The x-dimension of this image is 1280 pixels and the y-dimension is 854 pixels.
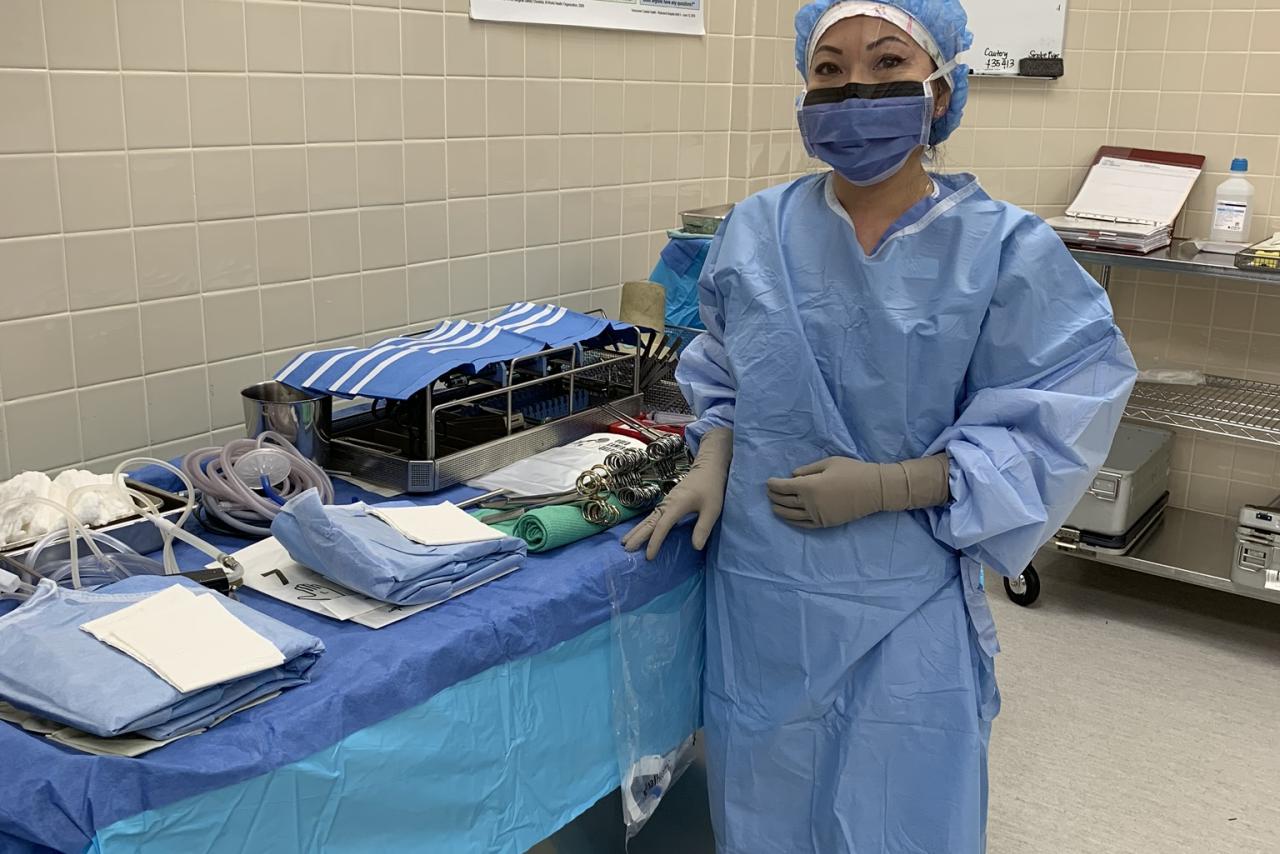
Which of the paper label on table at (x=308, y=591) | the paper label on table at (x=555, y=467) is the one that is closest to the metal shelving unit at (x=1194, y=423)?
the paper label on table at (x=555, y=467)

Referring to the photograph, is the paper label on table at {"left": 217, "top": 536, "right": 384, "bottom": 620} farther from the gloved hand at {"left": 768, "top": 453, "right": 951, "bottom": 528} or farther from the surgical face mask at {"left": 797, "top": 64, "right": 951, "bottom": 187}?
the surgical face mask at {"left": 797, "top": 64, "right": 951, "bottom": 187}

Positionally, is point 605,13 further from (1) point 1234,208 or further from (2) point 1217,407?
(2) point 1217,407

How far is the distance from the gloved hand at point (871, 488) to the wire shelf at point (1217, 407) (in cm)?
173

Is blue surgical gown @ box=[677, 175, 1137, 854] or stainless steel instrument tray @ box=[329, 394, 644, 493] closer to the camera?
blue surgical gown @ box=[677, 175, 1137, 854]

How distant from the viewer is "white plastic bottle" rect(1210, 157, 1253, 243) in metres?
3.10

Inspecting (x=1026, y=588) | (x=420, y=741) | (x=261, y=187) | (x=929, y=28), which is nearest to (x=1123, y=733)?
(x=1026, y=588)

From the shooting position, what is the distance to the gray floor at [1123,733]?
7.55 ft

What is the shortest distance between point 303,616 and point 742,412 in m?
0.67

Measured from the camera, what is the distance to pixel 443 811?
144cm

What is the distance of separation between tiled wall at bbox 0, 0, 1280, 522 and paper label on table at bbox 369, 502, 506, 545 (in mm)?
598

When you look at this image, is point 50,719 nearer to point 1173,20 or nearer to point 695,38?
point 695,38

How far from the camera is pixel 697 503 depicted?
5.80ft

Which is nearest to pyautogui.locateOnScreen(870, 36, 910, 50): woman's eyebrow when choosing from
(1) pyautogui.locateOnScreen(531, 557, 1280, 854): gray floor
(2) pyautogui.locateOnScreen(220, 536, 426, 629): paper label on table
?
(2) pyautogui.locateOnScreen(220, 536, 426, 629): paper label on table

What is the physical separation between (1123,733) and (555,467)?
5.09ft
